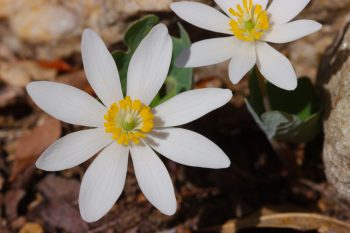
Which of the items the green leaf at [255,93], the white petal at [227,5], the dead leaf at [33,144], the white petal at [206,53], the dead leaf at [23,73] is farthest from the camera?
the dead leaf at [23,73]

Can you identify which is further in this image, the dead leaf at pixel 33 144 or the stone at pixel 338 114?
the dead leaf at pixel 33 144

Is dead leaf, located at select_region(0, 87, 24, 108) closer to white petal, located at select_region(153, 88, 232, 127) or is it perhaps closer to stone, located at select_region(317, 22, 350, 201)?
white petal, located at select_region(153, 88, 232, 127)

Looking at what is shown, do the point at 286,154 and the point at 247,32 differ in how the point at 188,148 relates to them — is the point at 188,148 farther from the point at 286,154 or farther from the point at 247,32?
the point at 286,154

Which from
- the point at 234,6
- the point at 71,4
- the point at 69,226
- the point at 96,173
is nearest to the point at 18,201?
the point at 69,226

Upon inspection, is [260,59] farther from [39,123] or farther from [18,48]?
[18,48]

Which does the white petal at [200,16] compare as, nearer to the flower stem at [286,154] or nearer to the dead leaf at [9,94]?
the flower stem at [286,154]

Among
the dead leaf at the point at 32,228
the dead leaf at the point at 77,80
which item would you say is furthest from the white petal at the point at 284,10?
the dead leaf at the point at 32,228
